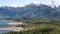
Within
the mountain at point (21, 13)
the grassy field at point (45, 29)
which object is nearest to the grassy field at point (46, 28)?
the grassy field at point (45, 29)

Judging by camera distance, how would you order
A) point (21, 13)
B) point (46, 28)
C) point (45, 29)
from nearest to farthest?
point (45, 29)
point (46, 28)
point (21, 13)

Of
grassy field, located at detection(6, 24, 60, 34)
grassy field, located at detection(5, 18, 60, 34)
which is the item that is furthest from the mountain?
grassy field, located at detection(6, 24, 60, 34)

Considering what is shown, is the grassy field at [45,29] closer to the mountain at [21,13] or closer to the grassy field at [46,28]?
the grassy field at [46,28]

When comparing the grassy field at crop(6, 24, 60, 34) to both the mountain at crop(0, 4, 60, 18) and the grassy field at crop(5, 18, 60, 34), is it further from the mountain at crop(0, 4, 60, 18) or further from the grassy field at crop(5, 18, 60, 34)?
the mountain at crop(0, 4, 60, 18)

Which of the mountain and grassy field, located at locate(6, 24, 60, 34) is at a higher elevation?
the mountain

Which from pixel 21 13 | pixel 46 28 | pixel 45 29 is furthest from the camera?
pixel 21 13

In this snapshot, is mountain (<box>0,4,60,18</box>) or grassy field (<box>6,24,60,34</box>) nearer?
grassy field (<box>6,24,60,34</box>)

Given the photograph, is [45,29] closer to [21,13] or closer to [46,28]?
[46,28]

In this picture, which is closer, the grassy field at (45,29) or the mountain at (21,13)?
the grassy field at (45,29)

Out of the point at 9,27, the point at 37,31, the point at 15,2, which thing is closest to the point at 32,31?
the point at 37,31

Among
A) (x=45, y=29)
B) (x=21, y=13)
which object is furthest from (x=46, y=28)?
(x=21, y=13)

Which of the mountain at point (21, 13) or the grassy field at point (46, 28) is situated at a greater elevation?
the mountain at point (21, 13)
